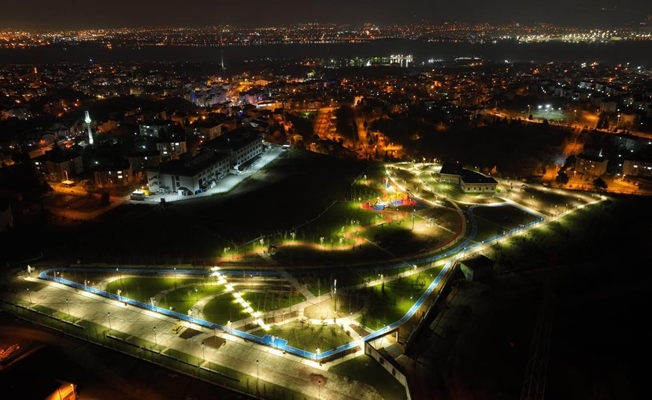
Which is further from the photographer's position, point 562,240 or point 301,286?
point 562,240

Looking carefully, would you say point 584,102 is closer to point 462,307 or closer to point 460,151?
point 460,151

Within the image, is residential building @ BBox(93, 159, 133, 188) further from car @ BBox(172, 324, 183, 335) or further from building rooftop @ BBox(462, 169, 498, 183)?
building rooftop @ BBox(462, 169, 498, 183)

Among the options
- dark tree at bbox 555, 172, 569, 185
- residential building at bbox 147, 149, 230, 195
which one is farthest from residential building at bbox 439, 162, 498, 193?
residential building at bbox 147, 149, 230, 195

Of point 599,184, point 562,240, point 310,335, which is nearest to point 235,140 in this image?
point 310,335

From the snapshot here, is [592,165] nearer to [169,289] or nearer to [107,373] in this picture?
[169,289]

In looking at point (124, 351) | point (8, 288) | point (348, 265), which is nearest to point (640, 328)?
point (348, 265)

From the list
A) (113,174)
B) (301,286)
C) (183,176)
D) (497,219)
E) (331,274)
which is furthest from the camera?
(113,174)

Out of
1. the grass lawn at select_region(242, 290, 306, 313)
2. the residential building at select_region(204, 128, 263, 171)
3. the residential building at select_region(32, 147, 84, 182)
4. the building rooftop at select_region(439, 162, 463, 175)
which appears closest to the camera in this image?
the grass lawn at select_region(242, 290, 306, 313)
